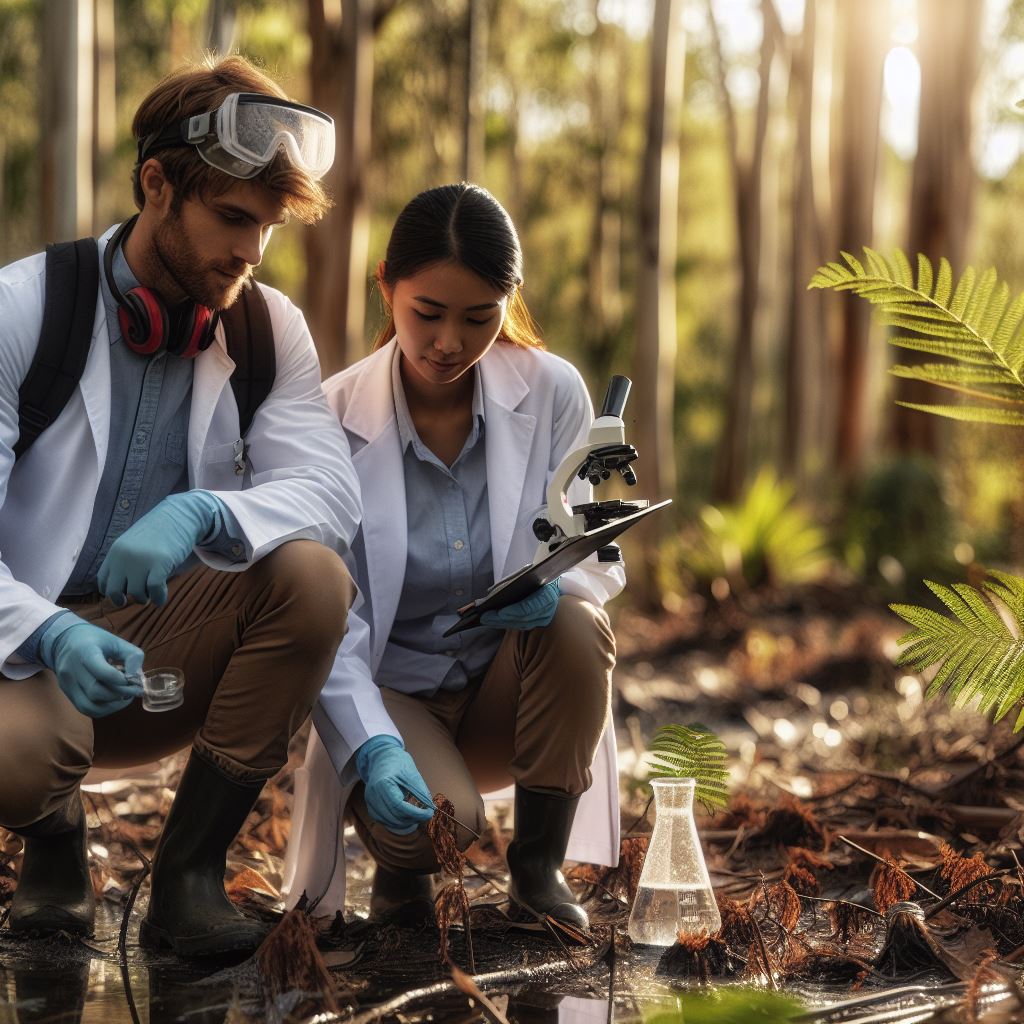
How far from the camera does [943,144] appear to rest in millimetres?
13930

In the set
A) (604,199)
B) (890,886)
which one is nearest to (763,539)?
(890,886)

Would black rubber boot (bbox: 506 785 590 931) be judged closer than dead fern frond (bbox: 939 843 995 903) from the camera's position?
No

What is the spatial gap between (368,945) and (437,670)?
668mm

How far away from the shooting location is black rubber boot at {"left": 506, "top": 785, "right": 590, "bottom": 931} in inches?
120

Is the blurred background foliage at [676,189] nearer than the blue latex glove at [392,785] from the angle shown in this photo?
No

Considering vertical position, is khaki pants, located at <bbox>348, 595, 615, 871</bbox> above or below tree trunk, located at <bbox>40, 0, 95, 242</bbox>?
below

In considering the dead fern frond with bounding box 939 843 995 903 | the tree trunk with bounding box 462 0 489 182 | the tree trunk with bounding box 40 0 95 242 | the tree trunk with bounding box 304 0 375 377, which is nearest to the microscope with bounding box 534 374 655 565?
the dead fern frond with bounding box 939 843 995 903

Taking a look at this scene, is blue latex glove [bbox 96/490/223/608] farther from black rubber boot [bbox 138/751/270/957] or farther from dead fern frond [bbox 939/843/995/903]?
dead fern frond [bbox 939/843/995/903]

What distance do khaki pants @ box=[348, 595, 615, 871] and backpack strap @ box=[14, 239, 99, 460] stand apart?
93 centimetres

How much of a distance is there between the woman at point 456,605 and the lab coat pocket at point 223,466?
289 millimetres

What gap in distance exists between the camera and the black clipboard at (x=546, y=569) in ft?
9.09

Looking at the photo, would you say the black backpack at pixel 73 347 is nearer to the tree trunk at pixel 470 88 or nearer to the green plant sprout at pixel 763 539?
the tree trunk at pixel 470 88

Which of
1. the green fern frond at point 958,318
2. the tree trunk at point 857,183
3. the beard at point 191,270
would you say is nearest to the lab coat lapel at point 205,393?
the beard at point 191,270

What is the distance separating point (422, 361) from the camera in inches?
123
